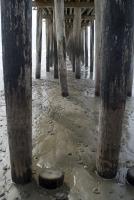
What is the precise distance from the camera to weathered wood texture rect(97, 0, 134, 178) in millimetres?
3139

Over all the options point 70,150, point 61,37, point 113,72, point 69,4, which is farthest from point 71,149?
point 69,4

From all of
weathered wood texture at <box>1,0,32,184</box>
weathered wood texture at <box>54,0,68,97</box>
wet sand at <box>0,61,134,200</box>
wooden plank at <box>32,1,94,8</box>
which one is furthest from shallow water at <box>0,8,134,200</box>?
wooden plank at <box>32,1,94,8</box>

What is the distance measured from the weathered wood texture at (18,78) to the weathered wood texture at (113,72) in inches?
30.4

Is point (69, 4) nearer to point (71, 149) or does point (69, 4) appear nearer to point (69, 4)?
point (69, 4)

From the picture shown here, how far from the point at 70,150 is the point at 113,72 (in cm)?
153

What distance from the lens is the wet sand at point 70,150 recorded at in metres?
3.35

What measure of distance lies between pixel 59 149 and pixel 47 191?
1.07 m

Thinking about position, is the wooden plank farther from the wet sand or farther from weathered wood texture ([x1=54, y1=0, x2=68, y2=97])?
the wet sand

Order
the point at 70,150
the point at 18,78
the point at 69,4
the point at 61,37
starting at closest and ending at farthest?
1. the point at 18,78
2. the point at 70,150
3. the point at 61,37
4. the point at 69,4

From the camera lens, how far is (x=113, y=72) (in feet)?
10.7

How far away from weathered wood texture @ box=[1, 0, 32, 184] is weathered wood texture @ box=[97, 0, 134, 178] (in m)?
0.77

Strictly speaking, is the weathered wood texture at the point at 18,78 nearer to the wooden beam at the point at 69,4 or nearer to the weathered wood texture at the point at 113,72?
the weathered wood texture at the point at 113,72

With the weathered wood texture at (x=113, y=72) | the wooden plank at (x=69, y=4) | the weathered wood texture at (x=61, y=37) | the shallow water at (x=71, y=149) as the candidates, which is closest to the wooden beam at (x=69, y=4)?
the wooden plank at (x=69, y=4)

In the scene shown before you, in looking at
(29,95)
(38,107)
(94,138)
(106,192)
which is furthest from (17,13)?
(38,107)
